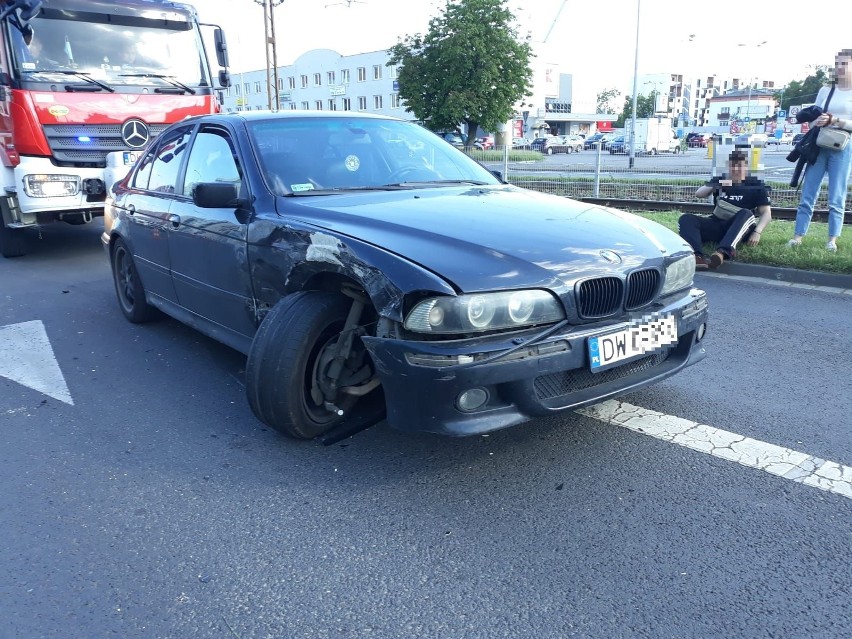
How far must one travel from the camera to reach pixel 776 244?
25.3 ft

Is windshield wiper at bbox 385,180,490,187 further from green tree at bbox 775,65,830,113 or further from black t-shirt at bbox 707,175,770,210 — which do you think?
green tree at bbox 775,65,830,113

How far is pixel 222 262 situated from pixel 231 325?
379 mm

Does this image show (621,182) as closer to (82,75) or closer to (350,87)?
(82,75)

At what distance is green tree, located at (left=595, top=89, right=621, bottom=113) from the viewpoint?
119750mm

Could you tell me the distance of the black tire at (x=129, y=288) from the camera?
5.59 metres

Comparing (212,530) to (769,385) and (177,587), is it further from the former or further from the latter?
(769,385)

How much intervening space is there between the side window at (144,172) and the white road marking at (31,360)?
4.64ft

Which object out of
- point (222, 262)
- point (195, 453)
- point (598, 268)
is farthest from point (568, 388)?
point (222, 262)

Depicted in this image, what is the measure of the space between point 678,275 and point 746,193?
465 cm

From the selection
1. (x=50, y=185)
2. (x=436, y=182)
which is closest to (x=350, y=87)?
(x=50, y=185)

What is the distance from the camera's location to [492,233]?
126 inches

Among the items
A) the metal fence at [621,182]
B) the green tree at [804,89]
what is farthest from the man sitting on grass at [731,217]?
the green tree at [804,89]

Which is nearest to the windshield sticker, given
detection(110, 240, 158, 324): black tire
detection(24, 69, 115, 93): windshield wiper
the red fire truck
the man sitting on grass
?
detection(110, 240, 158, 324): black tire

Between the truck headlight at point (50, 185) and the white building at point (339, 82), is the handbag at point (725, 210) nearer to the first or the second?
the truck headlight at point (50, 185)
